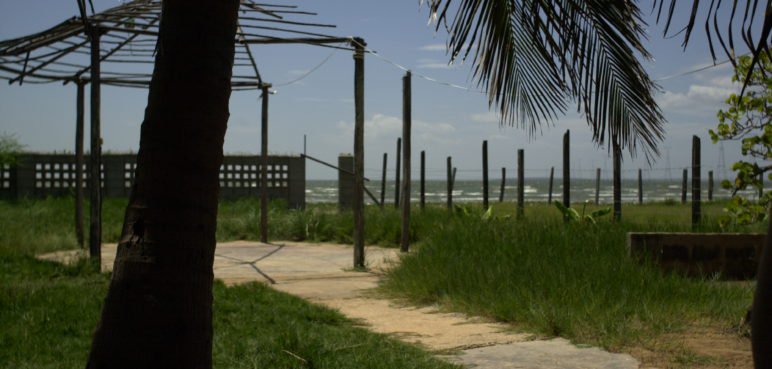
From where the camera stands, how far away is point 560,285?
239 inches

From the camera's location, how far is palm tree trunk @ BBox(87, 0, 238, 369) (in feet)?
8.48

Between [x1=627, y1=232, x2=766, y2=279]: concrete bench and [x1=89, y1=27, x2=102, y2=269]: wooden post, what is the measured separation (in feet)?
18.1

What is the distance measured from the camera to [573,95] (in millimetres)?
3941

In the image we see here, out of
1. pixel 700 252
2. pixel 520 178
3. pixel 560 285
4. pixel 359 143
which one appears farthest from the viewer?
pixel 520 178

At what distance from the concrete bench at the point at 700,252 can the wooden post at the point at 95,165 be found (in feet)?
18.1

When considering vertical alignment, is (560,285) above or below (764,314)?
below

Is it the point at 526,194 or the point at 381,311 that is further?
the point at 526,194

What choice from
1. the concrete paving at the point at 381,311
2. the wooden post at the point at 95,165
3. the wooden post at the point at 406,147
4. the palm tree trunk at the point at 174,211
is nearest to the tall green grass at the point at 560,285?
the concrete paving at the point at 381,311

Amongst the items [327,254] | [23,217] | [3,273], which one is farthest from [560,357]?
[23,217]

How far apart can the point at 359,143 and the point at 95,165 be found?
2.96m

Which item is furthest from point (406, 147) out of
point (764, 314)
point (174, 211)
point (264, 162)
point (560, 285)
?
point (764, 314)

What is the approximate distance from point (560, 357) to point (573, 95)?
153 centimetres

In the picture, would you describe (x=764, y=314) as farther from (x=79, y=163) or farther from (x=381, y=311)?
(x=79, y=163)

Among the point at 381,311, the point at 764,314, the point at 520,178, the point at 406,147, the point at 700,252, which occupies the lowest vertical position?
the point at 381,311
